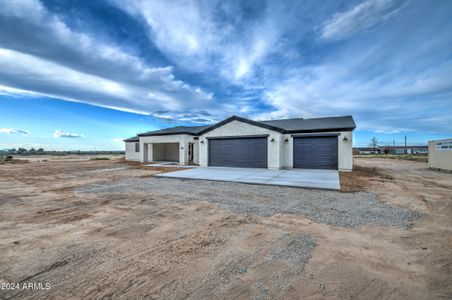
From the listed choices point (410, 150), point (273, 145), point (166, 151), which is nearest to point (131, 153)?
point (166, 151)

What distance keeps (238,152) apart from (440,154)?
646 inches

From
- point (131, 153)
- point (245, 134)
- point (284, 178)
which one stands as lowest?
point (284, 178)

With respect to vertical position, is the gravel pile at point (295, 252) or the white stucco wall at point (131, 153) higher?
the white stucco wall at point (131, 153)

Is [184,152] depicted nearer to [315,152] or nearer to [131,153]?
[131,153]

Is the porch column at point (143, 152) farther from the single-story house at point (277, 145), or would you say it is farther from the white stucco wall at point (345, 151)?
the white stucco wall at point (345, 151)

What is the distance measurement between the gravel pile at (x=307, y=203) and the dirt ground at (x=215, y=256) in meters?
0.38

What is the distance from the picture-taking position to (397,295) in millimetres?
2053

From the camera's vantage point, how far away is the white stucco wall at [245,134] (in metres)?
13.7

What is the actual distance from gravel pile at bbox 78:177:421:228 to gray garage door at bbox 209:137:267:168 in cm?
634

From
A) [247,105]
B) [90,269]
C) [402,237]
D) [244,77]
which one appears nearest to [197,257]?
[90,269]

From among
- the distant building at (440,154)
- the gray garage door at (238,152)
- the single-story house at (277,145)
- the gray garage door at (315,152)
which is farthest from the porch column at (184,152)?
the distant building at (440,154)

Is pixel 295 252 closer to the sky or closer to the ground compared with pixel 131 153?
closer to the ground

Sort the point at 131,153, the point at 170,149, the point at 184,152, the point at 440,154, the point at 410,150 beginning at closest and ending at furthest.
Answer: the point at 440,154 → the point at 184,152 → the point at 170,149 → the point at 131,153 → the point at 410,150

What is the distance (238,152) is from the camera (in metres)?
15.1
